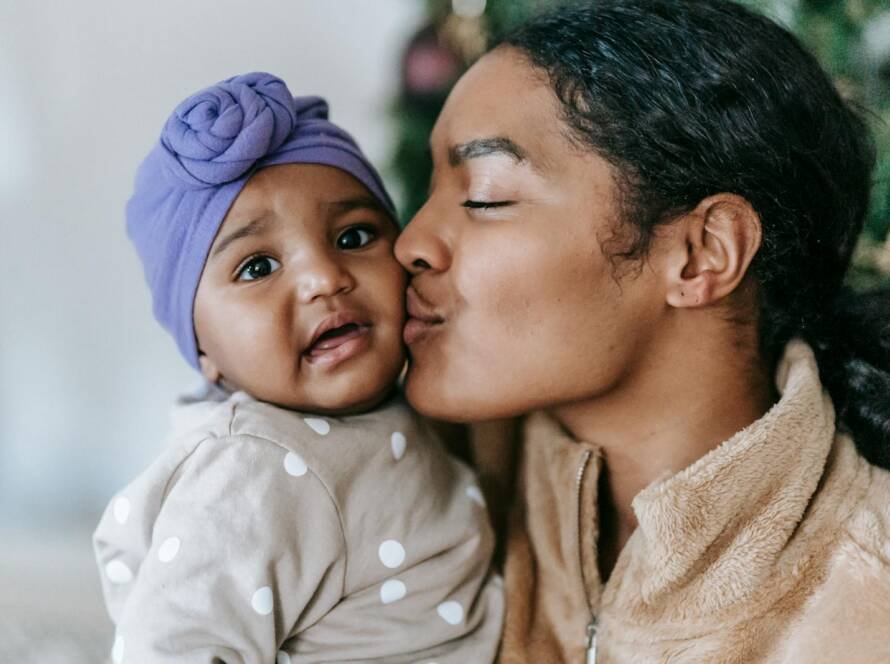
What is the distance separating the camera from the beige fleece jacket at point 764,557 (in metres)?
1.00

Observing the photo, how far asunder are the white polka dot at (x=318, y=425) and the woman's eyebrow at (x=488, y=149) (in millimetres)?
387

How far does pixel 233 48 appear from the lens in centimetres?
268

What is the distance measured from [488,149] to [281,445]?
1.50ft

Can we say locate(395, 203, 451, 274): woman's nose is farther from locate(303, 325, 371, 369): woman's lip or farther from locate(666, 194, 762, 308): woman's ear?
locate(666, 194, 762, 308): woman's ear

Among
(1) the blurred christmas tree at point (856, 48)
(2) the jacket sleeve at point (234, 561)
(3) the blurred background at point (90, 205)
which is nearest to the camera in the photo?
(2) the jacket sleeve at point (234, 561)

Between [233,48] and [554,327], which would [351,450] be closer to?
[554,327]

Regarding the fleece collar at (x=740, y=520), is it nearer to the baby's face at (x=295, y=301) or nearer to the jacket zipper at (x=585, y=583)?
the jacket zipper at (x=585, y=583)

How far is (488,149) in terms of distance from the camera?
3.79ft

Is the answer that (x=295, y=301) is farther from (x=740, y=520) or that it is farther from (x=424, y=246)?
(x=740, y=520)

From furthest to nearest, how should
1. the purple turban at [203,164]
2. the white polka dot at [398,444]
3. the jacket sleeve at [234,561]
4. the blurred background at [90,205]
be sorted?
the blurred background at [90,205]
the white polka dot at [398,444]
the purple turban at [203,164]
the jacket sleeve at [234,561]

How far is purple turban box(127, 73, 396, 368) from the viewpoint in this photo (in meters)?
1.09

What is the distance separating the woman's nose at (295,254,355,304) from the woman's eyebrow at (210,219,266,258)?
69 millimetres

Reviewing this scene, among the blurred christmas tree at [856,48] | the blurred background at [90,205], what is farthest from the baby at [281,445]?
the blurred background at [90,205]

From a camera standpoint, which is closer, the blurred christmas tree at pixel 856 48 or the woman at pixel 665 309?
the woman at pixel 665 309
